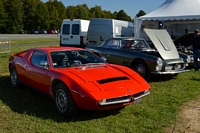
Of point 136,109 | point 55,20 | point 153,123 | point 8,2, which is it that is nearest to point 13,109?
point 136,109

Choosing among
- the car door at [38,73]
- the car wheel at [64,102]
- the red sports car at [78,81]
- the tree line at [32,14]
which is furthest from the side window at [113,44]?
the tree line at [32,14]

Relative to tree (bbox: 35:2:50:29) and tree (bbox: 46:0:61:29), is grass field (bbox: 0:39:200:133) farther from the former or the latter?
tree (bbox: 46:0:61:29)

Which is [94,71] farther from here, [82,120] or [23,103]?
[23,103]

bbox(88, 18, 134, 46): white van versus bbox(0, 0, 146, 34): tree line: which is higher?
bbox(0, 0, 146, 34): tree line

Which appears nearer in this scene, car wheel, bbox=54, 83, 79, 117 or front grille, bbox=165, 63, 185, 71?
car wheel, bbox=54, 83, 79, 117

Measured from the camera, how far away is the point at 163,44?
312 inches

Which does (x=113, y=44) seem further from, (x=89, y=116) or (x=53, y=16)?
(x=53, y=16)

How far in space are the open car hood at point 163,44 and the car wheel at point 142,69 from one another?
0.65 meters

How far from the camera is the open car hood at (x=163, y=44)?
7.50 m

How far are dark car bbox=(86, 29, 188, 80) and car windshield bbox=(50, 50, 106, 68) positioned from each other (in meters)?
2.27

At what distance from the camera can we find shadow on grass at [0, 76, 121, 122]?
4270 mm

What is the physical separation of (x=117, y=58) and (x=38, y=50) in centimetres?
322

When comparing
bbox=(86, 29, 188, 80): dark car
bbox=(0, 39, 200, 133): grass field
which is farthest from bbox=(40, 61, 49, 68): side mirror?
bbox=(86, 29, 188, 80): dark car

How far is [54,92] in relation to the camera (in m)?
4.38
